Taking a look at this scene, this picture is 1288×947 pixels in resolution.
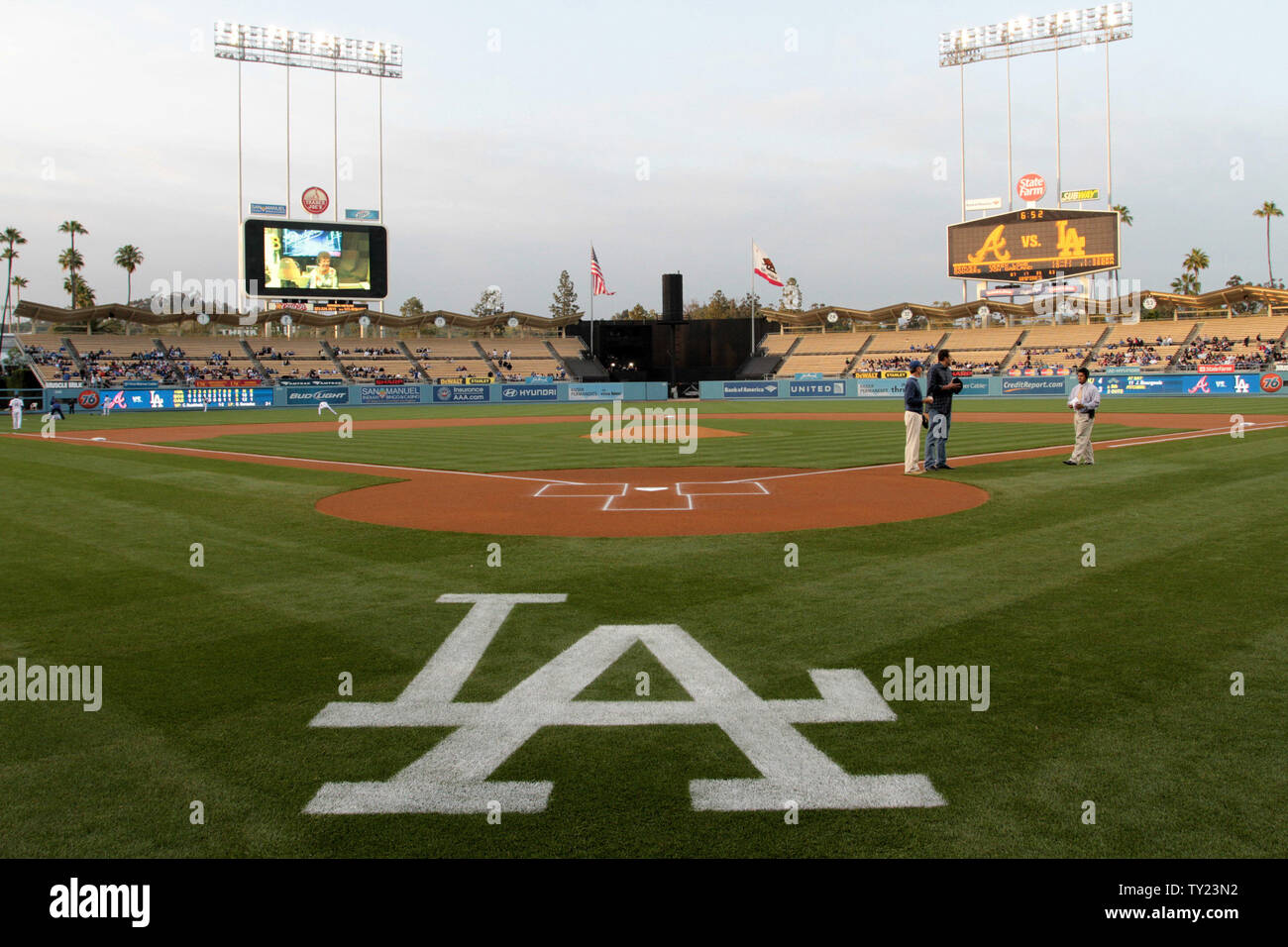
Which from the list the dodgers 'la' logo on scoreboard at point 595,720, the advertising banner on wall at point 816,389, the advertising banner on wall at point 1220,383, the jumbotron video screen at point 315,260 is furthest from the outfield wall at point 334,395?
the dodgers 'la' logo on scoreboard at point 595,720

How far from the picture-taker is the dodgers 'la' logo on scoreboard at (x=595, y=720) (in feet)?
13.1

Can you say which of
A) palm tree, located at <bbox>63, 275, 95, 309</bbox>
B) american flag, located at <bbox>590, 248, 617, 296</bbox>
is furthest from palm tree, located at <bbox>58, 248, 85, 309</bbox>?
american flag, located at <bbox>590, 248, 617, 296</bbox>

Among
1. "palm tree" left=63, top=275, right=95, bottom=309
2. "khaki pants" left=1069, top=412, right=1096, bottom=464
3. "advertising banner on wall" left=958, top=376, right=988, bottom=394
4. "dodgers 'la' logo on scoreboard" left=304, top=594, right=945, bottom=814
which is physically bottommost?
"dodgers 'la' logo on scoreboard" left=304, top=594, right=945, bottom=814

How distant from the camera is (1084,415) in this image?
17.0m

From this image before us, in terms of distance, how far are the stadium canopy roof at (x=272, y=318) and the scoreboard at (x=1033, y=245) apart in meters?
35.1

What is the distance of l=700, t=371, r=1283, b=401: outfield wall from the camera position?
47.9 metres

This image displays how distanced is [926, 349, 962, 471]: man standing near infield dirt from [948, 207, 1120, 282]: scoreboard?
4628cm

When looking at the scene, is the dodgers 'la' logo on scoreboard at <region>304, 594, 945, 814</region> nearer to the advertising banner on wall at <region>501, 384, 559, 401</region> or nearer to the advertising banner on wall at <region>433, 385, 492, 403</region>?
the advertising banner on wall at <region>433, 385, 492, 403</region>

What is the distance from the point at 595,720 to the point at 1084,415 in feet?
48.9

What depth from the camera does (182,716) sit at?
16.3 ft
